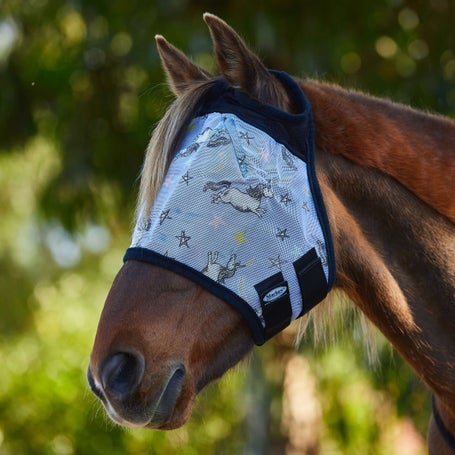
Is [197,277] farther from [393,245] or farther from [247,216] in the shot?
[393,245]

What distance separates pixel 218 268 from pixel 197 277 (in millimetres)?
60

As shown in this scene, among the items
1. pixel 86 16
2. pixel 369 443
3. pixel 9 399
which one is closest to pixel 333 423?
pixel 369 443

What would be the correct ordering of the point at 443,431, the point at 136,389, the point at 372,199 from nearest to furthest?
the point at 136,389 → the point at 372,199 → the point at 443,431

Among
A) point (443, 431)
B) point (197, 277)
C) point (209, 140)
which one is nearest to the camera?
point (197, 277)

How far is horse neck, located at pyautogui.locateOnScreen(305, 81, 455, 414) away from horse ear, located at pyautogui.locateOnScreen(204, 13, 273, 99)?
19 cm

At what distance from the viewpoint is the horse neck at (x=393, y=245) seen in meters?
2.49

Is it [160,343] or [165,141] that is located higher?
[165,141]

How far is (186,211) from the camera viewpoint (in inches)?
89.6

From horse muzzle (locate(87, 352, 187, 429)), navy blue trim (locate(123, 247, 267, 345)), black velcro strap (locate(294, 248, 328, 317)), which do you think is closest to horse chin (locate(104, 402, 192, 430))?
horse muzzle (locate(87, 352, 187, 429))

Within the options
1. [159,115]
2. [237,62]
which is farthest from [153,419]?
[159,115]

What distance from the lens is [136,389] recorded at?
211 centimetres

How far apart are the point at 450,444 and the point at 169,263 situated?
3.62ft

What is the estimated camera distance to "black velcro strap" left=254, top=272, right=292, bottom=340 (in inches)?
91.3

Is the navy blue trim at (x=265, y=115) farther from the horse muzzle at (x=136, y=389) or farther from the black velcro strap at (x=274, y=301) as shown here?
the horse muzzle at (x=136, y=389)
